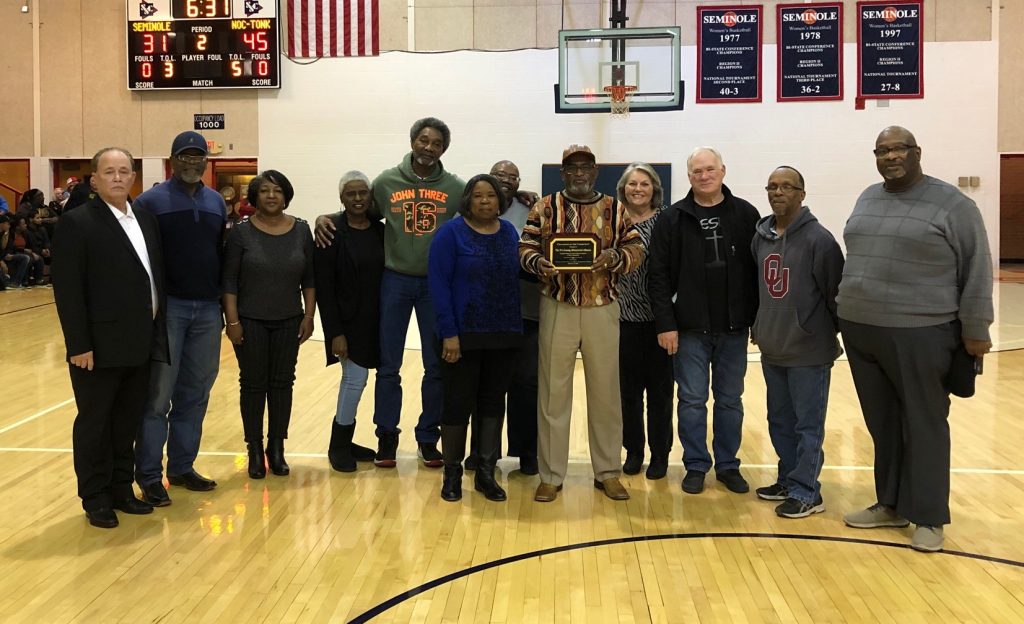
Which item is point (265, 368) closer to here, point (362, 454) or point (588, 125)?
point (362, 454)

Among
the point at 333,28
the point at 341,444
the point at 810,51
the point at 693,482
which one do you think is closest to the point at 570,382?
the point at 693,482

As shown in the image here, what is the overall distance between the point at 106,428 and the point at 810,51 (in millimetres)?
12676

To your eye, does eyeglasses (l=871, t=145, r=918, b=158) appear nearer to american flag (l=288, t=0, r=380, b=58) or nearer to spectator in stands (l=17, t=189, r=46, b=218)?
american flag (l=288, t=0, r=380, b=58)

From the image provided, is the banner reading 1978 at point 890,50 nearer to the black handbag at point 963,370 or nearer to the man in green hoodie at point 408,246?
the man in green hoodie at point 408,246

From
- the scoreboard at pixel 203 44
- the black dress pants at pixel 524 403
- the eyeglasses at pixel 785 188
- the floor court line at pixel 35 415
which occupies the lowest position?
the floor court line at pixel 35 415

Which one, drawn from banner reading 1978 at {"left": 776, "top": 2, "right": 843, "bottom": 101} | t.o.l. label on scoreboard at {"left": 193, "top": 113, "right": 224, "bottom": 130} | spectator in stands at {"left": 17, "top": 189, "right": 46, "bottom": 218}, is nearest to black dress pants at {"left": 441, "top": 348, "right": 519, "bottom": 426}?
banner reading 1978 at {"left": 776, "top": 2, "right": 843, "bottom": 101}

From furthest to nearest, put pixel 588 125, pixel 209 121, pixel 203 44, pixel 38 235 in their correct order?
pixel 209 121, pixel 38 235, pixel 588 125, pixel 203 44

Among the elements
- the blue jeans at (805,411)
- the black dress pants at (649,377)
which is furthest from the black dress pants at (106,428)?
the blue jeans at (805,411)

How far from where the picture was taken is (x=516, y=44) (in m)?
14.4

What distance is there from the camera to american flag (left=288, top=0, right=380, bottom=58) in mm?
→ 13273

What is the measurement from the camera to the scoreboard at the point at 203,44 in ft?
Answer: 45.8

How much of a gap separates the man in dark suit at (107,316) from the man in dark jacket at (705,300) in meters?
2.27

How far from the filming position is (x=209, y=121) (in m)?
14.9

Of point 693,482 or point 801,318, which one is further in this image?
point 693,482
